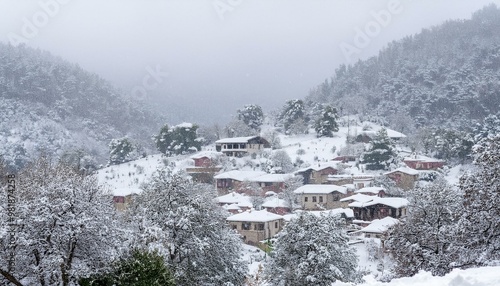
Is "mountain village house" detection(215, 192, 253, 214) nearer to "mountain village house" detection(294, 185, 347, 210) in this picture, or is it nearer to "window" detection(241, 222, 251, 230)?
"window" detection(241, 222, 251, 230)

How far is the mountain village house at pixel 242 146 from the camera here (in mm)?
68875

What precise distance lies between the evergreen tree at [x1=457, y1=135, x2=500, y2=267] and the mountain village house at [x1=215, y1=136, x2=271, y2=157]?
5354cm

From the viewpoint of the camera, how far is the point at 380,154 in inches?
2272

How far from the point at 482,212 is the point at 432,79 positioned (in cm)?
11071

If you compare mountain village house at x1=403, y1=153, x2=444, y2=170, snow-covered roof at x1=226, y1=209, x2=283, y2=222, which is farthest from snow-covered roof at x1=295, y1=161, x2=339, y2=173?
snow-covered roof at x1=226, y1=209, x2=283, y2=222

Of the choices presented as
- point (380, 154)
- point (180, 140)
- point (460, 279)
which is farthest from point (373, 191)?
point (460, 279)

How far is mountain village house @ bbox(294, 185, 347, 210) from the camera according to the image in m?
47.1

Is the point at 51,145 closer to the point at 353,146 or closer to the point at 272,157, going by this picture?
the point at 272,157

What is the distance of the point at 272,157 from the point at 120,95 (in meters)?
87.1

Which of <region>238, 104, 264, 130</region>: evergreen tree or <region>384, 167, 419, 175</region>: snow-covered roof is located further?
<region>238, 104, 264, 130</region>: evergreen tree

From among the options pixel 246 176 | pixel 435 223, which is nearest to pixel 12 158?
pixel 246 176

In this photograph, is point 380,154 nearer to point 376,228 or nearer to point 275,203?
point 275,203

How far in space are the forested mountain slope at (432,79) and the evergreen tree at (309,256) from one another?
79.5m

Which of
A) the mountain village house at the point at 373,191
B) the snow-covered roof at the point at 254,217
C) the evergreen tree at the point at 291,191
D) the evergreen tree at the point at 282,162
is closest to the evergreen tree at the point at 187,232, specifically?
the snow-covered roof at the point at 254,217
